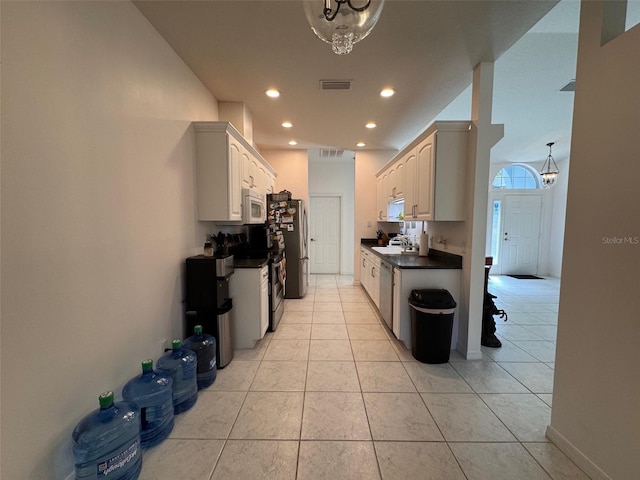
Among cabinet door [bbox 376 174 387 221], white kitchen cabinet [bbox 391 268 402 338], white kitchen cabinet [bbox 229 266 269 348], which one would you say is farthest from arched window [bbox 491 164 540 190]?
white kitchen cabinet [bbox 229 266 269 348]

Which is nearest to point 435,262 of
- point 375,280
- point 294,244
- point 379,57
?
point 375,280

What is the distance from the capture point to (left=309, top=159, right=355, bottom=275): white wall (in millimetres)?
6586

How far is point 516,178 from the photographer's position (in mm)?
6633

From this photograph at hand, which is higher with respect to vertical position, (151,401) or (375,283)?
(375,283)

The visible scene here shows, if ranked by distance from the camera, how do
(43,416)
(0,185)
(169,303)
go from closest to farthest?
1. (0,185)
2. (43,416)
3. (169,303)

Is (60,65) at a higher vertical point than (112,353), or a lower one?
higher

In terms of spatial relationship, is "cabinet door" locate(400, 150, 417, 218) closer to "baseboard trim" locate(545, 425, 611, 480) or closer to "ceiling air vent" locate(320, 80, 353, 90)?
"ceiling air vent" locate(320, 80, 353, 90)

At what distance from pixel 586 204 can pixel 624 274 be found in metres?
0.40

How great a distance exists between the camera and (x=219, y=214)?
2602 mm

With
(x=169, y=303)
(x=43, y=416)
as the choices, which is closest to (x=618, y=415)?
(x=43, y=416)

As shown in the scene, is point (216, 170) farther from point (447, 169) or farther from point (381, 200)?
point (381, 200)

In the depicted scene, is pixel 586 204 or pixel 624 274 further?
pixel 586 204

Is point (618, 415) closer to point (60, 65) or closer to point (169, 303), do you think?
point (169, 303)

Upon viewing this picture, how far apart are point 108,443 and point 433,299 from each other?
2438 mm
